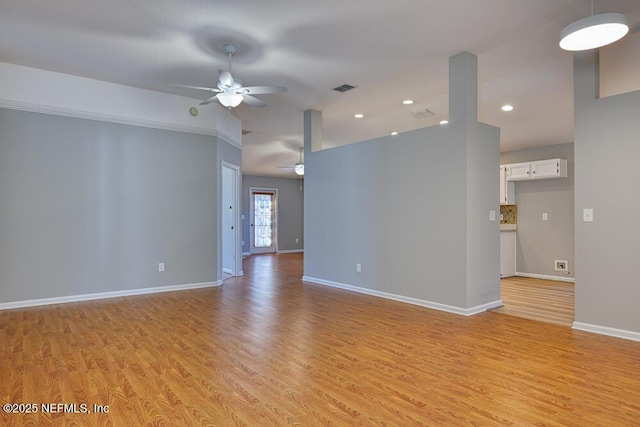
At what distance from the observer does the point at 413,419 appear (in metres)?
1.96

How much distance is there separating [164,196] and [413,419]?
4.69 m

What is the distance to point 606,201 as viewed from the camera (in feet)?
10.9

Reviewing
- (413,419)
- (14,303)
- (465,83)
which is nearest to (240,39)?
(465,83)

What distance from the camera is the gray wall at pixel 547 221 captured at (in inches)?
266

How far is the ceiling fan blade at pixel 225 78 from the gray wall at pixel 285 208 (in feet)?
26.1

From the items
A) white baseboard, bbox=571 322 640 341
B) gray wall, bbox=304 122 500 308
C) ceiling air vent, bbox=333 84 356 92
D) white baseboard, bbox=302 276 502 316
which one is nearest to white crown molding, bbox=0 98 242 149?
gray wall, bbox=304 122 500 308

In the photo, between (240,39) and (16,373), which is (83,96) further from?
(16,373)

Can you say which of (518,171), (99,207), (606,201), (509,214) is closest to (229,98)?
(99,207)

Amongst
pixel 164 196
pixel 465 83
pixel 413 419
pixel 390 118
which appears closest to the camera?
pixel 413 419

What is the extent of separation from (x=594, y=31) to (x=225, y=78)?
3.05 metres

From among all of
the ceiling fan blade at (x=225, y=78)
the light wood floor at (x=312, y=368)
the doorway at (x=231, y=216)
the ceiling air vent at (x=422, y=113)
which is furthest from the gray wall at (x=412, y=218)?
the ceiling fan blade at (x=225, y=78)

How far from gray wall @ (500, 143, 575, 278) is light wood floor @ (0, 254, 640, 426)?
3.68m

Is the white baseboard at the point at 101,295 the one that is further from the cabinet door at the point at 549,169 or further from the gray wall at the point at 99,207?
the cabinet door at the point at 549,169

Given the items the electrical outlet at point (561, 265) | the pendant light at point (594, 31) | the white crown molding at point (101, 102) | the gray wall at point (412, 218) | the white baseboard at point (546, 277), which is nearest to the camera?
the pendant light at point (594, 31)
